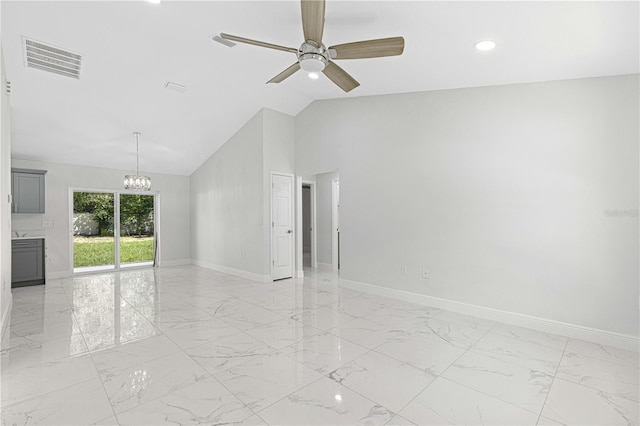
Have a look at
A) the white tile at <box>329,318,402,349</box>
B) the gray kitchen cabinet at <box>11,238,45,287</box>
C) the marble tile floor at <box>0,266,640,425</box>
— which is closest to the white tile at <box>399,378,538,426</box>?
the marble tile floor at <box>0,266,640,425</box>

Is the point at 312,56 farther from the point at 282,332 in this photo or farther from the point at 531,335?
the point at 531,335

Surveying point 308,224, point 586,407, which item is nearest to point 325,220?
point 308,224

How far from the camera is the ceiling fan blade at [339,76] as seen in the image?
9.43ft

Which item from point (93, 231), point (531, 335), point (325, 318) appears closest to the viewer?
point (531, 335)

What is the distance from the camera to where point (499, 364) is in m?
2.71

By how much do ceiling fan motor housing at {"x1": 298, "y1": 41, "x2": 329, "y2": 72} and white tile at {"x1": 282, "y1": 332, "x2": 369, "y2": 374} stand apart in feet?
8.39

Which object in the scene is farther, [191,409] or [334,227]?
[334,227]

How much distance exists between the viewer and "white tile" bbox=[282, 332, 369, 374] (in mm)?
2715

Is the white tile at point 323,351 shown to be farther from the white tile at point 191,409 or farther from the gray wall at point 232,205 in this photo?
the gray wall at point 232,205

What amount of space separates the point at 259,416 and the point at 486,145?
3.70 m

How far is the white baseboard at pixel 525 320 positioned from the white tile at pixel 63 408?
12.0 feet

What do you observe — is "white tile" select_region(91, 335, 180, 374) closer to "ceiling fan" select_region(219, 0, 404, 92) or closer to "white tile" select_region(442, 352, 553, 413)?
"white tile" select_region(442, 352, 553, 413)

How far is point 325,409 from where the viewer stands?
2.09 m

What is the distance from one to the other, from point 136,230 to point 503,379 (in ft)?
26.7
